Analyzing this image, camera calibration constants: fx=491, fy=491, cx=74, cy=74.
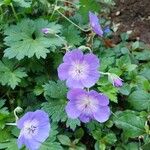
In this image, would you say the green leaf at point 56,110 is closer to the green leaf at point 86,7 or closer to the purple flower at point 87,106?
the purple flower at point 87,106

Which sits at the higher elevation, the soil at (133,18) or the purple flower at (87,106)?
the purple flower at (87,106)

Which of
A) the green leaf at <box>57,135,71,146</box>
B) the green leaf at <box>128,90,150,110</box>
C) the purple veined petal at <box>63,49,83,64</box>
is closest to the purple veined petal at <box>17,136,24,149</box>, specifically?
the green leaf at <box>57,135,71,146</box>

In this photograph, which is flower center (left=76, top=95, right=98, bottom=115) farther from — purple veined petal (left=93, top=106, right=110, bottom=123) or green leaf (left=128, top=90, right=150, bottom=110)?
green leaf (left=128, top=90, right=150, bottom=110)

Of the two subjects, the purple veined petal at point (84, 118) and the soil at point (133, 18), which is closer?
the purple veined petal at point (84, 118)

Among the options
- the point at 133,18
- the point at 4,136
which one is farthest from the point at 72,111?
the point at 133,18

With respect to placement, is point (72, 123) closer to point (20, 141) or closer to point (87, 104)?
point (87, 104)

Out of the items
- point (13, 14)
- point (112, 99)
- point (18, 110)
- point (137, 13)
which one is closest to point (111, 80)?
point (112, 99)

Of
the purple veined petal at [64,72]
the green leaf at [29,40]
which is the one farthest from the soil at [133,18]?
the purple veined petal at [64,72]
